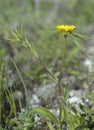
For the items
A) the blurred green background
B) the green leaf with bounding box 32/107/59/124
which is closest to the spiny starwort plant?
the green leaf with bounding box 32/107/59/124

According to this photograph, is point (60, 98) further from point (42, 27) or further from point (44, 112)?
point (42, 27)

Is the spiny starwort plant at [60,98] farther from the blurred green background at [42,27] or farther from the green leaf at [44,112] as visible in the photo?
the blurred green background at [42,27]

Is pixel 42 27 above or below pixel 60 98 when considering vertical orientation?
above

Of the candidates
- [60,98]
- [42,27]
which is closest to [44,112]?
[60,98]

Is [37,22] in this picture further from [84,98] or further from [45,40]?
[84,98]

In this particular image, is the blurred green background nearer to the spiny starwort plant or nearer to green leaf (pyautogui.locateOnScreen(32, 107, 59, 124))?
the spiny starwort plant

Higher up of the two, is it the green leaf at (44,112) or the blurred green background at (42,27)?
the blurred green background at (42,27)

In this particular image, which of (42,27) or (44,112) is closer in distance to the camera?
(44,112)

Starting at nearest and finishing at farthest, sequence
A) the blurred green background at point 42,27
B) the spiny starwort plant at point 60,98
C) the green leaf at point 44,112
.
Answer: the spiny starwort plant at point 60,98 < the green leaf at point 44,112 < the blurred green background at point 42,27

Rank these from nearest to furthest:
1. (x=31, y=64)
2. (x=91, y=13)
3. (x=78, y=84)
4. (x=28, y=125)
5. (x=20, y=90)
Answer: (x=28, y=125)
(x=20, y=90)
(x=78, y=84)
(x=31, y=64)
(x=91, y=13)

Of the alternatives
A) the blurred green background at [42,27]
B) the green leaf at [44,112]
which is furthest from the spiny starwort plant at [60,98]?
the blurred green background at [42,27]

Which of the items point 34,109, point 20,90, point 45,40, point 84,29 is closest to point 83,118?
point 34,109
